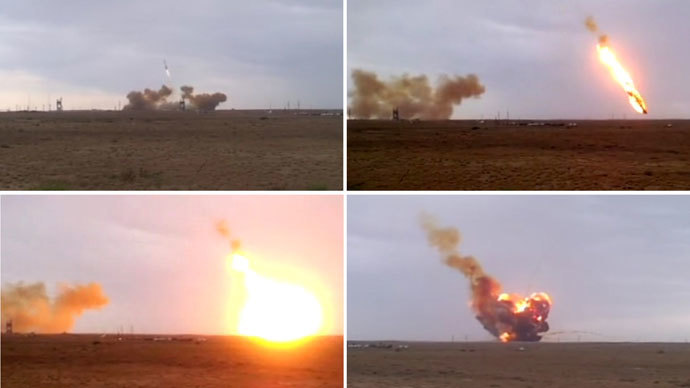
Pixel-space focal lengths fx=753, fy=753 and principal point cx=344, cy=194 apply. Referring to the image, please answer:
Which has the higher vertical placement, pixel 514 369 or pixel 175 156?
pixel 175 156

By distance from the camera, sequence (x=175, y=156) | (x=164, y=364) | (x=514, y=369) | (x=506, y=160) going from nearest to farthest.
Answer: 1. (x=506, y=160)
2. (x=164, y=364)
3. (x=175, y=156)
4. (x=514, y=369)

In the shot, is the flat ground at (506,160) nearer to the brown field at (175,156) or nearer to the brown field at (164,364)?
the brown field at (175,156)

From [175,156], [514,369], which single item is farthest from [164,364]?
[514,369]

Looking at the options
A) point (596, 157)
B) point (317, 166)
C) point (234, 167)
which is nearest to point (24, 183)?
point (234, 167)

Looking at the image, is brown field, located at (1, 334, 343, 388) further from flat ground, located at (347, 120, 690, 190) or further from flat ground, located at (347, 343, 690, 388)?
flat ground, located at (347, 120, 690, 190)

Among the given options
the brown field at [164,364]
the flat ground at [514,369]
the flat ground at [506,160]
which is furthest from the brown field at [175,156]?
the flat ground at [514,369]

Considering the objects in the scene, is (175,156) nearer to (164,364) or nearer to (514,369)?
(164,364)
